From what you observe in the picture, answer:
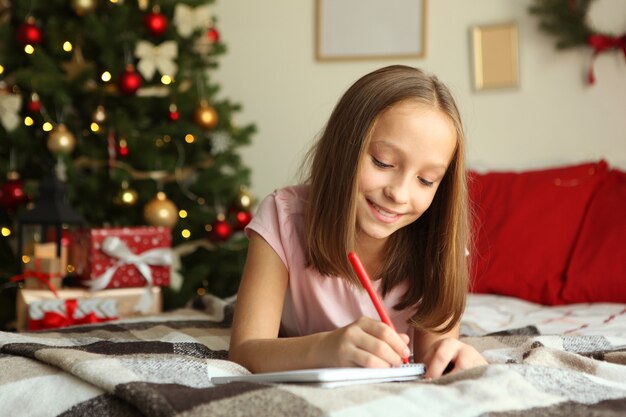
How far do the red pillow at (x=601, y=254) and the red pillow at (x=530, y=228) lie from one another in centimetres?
4

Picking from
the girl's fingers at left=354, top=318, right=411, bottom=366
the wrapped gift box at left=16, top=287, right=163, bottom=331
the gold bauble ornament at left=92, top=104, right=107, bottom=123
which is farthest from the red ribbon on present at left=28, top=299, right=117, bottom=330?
the girl's fingers at left=354, top=318, right=411, bottom=366

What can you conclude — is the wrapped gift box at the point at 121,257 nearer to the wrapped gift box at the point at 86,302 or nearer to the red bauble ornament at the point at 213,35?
the wrapped gift box at the point at 86,302

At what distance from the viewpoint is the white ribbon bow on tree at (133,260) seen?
93.7 inches

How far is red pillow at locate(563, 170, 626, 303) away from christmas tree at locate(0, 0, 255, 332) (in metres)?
1.20

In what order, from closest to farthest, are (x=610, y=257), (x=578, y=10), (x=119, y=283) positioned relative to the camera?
(x=610, y=257) < (x=119, y=283) < (x=578, y=10)

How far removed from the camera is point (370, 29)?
10.1 feet

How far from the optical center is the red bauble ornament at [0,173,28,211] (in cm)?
273

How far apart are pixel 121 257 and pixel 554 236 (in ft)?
4.15

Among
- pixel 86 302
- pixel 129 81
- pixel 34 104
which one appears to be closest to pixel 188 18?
pixel 129 81

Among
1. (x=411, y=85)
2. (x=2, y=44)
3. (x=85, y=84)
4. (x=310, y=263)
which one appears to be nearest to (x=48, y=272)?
(x=85, y=84)

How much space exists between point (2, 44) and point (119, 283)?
40.9 inches

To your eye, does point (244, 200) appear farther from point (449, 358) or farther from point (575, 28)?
point (449, 358)

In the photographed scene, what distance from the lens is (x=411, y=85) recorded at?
1314 mm

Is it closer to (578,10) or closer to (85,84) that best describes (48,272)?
(85,84)
